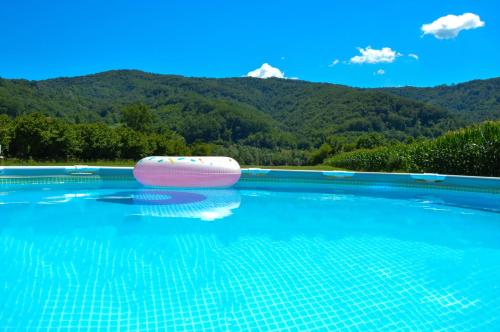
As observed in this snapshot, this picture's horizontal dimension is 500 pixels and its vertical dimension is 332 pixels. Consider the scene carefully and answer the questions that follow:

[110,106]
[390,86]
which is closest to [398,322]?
[110,106]

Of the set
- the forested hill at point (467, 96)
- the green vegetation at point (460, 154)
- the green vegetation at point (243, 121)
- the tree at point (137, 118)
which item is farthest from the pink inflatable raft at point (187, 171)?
the forested hill at point (467, 96)

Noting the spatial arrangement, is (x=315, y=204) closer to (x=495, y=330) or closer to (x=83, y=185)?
(x=495, y=330)

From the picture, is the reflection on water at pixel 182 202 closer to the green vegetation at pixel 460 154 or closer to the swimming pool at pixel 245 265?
the swimming pool at pixel 245 265

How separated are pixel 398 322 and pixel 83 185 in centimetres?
898

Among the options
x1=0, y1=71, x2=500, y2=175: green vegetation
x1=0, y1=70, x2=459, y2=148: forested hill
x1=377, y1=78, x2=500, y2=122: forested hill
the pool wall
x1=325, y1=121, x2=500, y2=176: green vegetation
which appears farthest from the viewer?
x1=377, y1=78, x2=500, y2=122: forested hill

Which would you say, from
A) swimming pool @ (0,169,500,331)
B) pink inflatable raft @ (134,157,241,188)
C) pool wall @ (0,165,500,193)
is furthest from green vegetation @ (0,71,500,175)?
pink inflatable raft @ (134,157,241,188)

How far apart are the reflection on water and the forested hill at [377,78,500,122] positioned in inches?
2617

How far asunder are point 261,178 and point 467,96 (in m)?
88.0

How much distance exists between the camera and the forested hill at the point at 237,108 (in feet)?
197

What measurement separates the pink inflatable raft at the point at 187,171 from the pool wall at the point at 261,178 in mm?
2269

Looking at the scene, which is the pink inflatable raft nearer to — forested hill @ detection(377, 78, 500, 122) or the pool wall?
the pool wall

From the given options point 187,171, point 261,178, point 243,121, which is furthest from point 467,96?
point 187,171

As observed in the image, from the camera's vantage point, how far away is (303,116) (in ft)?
252

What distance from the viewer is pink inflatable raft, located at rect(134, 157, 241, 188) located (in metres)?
7.33
